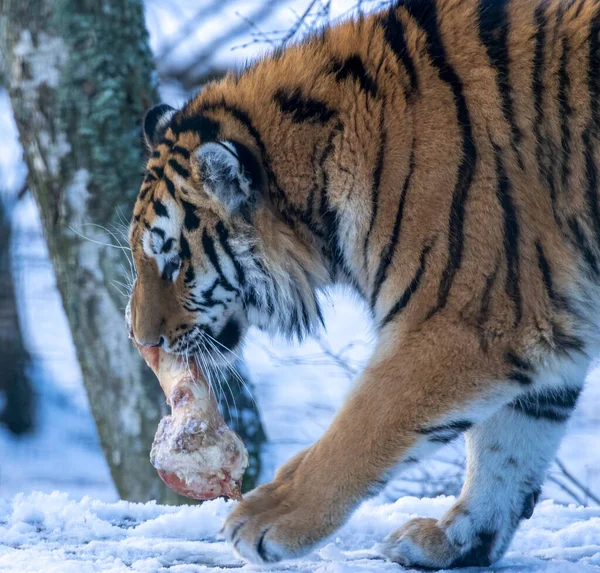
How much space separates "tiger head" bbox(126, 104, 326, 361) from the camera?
2248 millimetres

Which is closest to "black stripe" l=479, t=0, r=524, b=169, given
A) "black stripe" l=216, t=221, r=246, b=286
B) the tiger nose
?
"black stripe" l=216, t=221, r=246, b=286

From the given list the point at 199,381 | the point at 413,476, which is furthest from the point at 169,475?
the point at 413,476

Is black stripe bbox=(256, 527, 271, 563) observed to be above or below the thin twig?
above

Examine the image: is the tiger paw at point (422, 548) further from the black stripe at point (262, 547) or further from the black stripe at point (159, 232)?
the black stripe at point (159, 232)

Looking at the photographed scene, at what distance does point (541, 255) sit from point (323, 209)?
1.67ft

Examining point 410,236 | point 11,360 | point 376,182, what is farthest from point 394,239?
point 11,360

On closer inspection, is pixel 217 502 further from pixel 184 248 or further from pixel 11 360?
pixel 11 360

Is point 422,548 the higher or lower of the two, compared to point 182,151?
lower

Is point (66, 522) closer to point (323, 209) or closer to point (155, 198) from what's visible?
point (155, 198)

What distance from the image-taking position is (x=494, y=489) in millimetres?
2254

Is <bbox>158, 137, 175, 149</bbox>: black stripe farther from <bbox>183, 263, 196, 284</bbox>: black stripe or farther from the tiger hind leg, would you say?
the tiger hind leg

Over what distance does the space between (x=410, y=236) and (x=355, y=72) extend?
0.45m

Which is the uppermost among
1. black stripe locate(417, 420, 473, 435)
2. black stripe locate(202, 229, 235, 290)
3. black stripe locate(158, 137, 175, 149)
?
black stripe locate(158, 137, 175, 149)

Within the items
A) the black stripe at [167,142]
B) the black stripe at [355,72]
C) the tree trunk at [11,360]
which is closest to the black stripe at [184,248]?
the black stripe at [167,142]
